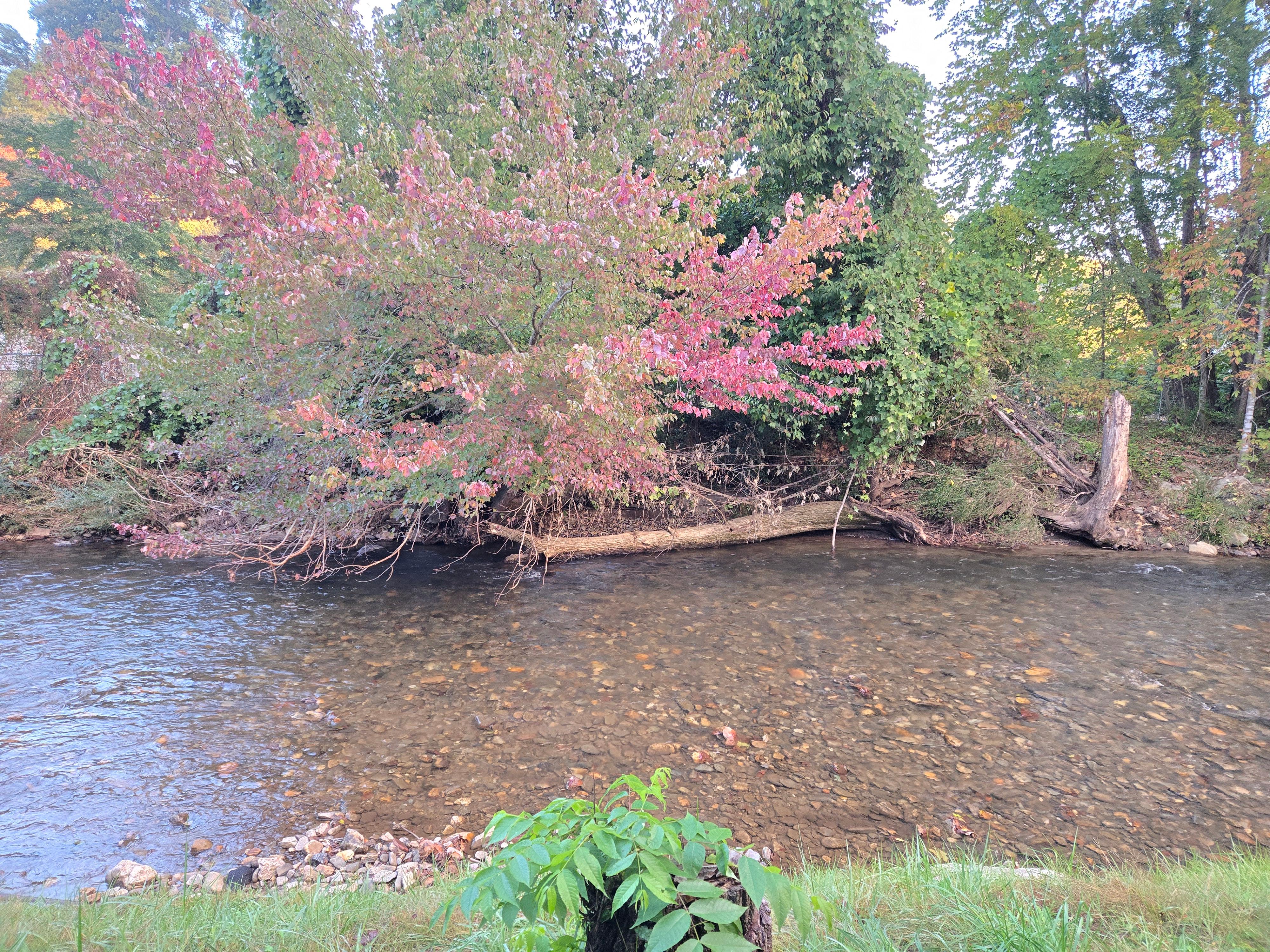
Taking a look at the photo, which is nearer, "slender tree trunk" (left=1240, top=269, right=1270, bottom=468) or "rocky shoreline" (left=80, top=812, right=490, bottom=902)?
"rocky shoreline" (left=80, top=812, right=490, bottom=902)

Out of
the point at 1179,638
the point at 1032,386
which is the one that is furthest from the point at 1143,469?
the point at 1179,638

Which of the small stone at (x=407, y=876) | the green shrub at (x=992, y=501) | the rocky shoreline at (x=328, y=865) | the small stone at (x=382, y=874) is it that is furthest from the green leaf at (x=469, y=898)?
the green shrub at (x=992, y=501)

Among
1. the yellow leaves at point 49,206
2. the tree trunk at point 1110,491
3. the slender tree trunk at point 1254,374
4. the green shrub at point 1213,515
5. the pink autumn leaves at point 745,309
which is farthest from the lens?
the yellow leaves at point 49,206

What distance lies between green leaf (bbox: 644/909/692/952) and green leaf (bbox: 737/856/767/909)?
0.13 metres

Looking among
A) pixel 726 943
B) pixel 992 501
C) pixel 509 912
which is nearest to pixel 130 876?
pixel 509 912

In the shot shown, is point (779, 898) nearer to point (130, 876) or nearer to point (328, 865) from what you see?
point (328, 865)

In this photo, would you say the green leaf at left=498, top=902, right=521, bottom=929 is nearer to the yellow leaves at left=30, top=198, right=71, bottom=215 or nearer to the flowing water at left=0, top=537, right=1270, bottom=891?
the flowing water at left=0, top=537, right=1270, bottom=891

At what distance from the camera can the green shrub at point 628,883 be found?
1257mm

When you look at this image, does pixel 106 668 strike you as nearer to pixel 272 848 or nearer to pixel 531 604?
pixel 272 848

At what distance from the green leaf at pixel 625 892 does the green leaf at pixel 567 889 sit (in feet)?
0.25

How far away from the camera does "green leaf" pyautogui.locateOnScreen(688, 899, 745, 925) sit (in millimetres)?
1282

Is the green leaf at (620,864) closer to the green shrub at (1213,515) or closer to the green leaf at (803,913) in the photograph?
the green leaf at (803,913)

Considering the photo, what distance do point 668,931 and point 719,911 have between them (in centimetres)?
12

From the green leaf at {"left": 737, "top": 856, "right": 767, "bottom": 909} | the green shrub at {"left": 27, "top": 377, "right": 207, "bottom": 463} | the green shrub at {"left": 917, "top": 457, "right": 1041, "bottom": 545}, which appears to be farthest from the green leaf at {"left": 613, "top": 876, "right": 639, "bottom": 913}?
the green shrub at {"left": 27, "top": 377, "right": 207, "bottom": 463}
